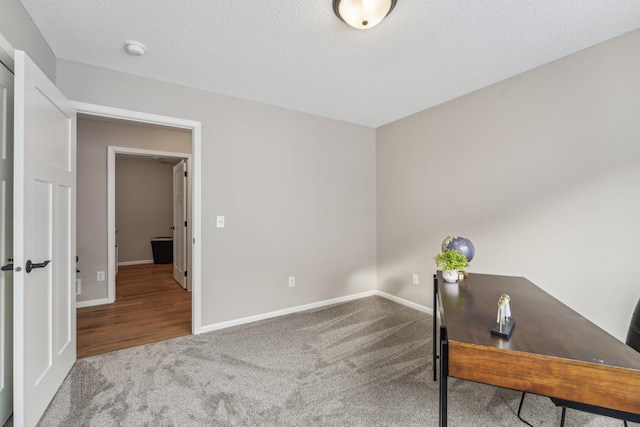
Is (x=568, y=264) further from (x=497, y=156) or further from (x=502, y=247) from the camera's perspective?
(x=497, y=156)

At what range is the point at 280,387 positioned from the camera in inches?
77.5

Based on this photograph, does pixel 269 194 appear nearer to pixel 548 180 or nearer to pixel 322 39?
pixel 322 39

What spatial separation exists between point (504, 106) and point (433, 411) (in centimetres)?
260

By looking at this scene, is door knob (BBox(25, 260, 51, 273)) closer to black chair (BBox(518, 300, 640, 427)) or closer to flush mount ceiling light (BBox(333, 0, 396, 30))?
flush mount ceiling light (BBox(333, 0, 396, 30))

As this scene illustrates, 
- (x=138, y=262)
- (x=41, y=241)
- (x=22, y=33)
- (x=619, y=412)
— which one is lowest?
(x=138, y=262)

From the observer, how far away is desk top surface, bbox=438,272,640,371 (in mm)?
972

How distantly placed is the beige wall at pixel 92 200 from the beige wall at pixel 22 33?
1714mm

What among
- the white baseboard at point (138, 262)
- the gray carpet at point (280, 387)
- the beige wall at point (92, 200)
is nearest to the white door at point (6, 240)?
the gray carpet at point (280, 387)

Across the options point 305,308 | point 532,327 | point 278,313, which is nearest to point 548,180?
point 532,327

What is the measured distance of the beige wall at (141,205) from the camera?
247 inches

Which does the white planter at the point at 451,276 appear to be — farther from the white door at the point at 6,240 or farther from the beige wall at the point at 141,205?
the beige wall at the point at 141,205

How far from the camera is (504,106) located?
263 centimetres

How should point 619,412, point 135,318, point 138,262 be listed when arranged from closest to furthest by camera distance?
point 619,412 → point 135,318 → point 138,262

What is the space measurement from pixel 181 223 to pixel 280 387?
11.6 ft
